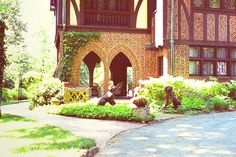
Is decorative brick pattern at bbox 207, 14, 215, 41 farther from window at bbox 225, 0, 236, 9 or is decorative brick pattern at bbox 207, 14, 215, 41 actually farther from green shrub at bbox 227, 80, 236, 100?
green shrub at bbox 227, 80, 236, 100

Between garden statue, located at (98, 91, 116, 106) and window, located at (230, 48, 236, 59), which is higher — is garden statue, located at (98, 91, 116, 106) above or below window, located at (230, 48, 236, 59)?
below

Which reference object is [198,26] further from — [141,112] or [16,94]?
[16,94]

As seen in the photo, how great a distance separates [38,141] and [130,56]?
567 inches

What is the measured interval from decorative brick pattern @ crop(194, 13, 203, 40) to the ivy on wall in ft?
18.5

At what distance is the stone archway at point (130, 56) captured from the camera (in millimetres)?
22375

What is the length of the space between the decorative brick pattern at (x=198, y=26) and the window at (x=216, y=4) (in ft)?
1.84

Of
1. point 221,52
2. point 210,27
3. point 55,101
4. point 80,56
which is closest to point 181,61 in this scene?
point 210,27

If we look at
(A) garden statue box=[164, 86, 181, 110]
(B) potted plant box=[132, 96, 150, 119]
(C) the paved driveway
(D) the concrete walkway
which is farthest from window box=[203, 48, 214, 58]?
(D) the concrete walkway

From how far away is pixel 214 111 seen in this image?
16828mm

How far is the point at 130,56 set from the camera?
74.3 feet

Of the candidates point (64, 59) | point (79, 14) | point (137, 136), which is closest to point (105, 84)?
point (64, 59)

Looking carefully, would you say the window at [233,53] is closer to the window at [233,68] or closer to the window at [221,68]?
the window at [233,68]

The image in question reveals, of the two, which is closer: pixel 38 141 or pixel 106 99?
pixel 38 141

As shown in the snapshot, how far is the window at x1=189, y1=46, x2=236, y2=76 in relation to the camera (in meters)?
21.7
